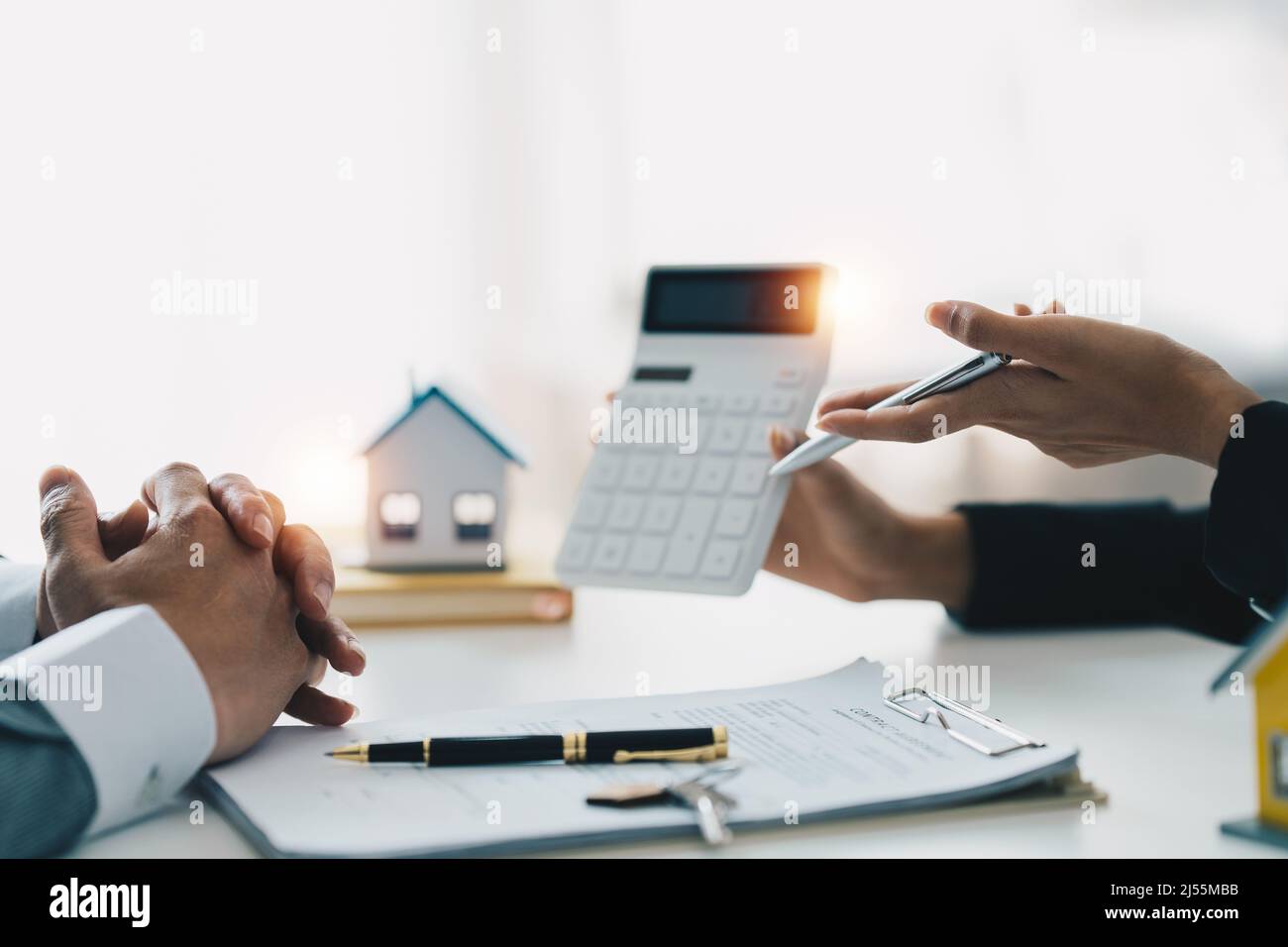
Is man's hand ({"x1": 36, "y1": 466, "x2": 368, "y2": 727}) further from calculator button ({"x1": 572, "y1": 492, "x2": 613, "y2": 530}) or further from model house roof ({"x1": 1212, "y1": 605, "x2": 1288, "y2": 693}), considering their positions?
model house roof ({"x1": 1212, "y1": 605, "x2": 1288, "y2": 693})

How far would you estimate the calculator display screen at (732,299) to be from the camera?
0.89 metres

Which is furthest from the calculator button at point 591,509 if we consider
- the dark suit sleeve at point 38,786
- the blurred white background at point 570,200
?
the blurred white background at point 570,200

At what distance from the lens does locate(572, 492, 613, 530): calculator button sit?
0.85 metres

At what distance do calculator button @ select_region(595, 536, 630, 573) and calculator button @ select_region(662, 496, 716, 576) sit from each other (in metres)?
0.04

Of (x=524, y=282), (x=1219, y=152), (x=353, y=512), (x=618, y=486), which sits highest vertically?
(x=1219, y=152)

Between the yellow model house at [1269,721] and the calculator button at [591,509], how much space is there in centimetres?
51

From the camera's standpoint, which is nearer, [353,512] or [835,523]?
[835,523]

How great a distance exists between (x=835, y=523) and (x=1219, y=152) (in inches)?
45.7

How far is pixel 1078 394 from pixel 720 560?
259 mm
